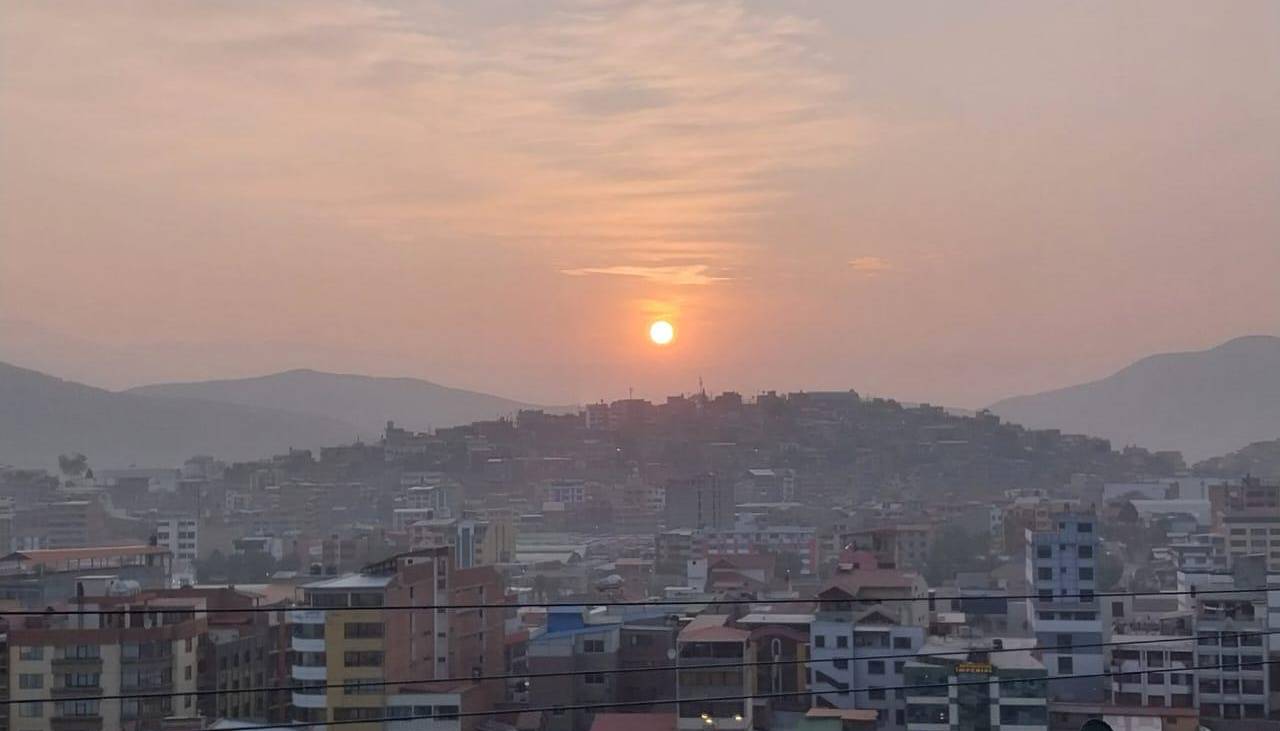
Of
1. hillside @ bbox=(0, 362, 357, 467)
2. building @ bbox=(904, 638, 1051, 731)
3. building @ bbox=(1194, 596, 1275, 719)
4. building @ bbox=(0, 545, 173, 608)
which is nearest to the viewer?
building @ bbox=(904, 638, 1051, 731)

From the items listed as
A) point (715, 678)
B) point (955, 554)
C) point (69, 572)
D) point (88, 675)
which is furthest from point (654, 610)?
point (955, 554)

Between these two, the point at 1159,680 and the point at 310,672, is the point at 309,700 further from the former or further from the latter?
the point at 1159,680

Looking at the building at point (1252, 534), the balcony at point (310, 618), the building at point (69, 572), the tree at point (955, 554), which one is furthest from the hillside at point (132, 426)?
the balcony at point (310, 618)

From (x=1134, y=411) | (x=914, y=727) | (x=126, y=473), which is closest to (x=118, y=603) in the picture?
(x=914, y=727)

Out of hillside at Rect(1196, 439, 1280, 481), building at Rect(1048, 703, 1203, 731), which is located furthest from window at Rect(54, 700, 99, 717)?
hillside at Rect(1196, 439, 1280, 481)

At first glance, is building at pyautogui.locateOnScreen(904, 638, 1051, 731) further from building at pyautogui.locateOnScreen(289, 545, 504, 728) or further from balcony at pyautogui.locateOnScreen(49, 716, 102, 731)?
balcony at pyautogui.locateOnScreen(49, 716, 102, 731)

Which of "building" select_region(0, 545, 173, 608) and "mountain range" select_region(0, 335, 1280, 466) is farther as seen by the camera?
"mountain range" select_region(0, 335, 1280, 466)

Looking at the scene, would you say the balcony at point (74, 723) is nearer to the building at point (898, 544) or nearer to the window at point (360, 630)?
the window at point (360, 630)
